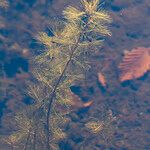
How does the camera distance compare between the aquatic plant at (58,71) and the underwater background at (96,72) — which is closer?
the aquatic plant at (58,71)

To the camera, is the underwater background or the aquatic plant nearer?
the aquatic plant

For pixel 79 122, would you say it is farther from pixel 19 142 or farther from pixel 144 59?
pixel 144 59

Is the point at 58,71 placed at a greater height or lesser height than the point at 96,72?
lesser

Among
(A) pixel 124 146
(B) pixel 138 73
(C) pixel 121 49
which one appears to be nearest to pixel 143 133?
(A) pixel 124 146

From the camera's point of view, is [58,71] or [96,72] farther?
[96,72]
